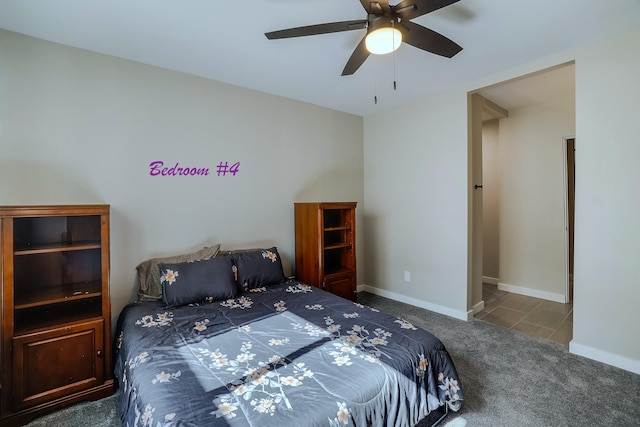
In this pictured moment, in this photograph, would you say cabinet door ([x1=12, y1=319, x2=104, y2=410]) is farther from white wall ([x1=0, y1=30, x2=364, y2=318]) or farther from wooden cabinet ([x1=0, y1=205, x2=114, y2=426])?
white wall ([x1=0, y1=30, x2=364, y2=318])

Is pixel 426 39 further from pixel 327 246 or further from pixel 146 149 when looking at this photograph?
pixel 146 149

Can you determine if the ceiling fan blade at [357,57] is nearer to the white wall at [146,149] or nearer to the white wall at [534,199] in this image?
the white wall at [146,149]

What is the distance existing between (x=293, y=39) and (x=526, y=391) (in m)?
3.09

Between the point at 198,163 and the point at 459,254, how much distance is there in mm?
3001

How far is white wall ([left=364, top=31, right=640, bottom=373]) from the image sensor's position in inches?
86.4

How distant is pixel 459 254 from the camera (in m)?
3.17

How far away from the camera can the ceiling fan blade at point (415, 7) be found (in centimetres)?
139

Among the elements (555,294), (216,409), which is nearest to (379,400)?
(216,409)

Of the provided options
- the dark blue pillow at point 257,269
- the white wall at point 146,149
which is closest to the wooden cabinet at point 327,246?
the white wall at point 146,149

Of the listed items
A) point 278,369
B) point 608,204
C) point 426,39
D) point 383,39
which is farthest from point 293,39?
point 608,204

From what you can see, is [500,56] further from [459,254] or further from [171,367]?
[171,367]

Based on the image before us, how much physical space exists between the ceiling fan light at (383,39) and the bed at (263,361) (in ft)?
5.75

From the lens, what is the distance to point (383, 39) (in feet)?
5.21

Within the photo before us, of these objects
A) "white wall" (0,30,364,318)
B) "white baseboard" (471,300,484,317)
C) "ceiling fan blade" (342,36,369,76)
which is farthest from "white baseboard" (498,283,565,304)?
"ceiling fan blade" (342,36,369,76)
